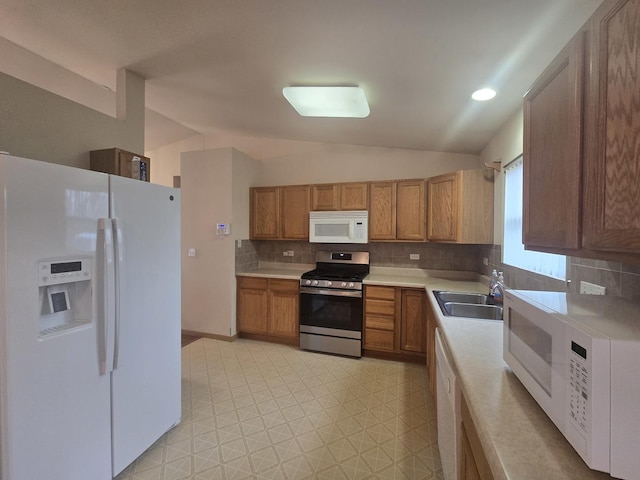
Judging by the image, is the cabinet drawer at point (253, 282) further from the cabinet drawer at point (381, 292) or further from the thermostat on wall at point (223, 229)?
the cabinet drawer at point (381, 292)

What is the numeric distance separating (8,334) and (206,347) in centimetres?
265

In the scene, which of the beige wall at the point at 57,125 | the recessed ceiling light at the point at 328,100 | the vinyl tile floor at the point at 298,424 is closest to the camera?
the beige wall at the point at 57,125

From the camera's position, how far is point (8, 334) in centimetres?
117

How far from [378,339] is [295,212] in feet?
6.52

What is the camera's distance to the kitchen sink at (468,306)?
7.26ft

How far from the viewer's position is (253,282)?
3846 mm

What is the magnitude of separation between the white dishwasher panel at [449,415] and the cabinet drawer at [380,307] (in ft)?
5.22

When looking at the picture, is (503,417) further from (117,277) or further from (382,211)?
(382,211)

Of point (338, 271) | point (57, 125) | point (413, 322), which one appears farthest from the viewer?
point (338, 271)

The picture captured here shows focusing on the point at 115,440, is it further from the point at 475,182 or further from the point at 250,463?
the point at 475,182

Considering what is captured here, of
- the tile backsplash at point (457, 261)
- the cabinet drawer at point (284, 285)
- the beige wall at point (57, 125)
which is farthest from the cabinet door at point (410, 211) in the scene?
the beige wall at point (57, 125)

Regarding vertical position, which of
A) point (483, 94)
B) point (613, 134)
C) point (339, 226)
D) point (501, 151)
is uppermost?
point (483, 94)

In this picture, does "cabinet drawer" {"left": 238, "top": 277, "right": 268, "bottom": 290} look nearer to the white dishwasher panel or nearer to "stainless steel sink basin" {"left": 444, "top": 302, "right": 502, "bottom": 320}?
"stainless steel sink basin" {"left": 444, "top": 302, "right": 502, "bottom": 320}

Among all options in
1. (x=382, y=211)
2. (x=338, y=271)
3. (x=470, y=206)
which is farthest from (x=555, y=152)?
(x=338, y=271)
